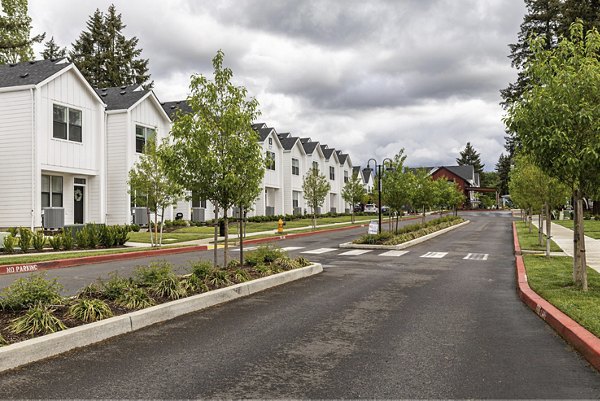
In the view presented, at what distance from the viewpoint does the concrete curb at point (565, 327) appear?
220 inches

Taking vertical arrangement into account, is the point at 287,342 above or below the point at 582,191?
below

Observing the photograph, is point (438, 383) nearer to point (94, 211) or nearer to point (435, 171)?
point (94, 211)

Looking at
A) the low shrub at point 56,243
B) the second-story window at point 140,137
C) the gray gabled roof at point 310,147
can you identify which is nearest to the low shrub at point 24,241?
the low shrub at point 56,243

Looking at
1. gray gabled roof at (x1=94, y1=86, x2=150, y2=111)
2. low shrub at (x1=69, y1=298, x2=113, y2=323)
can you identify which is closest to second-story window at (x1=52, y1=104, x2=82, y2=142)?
gray gabled roof at (x1=94, y1=86, x2=150, y2=111)

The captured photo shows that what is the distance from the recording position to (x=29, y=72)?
24641 mm

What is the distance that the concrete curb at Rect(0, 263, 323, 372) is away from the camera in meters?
5.25

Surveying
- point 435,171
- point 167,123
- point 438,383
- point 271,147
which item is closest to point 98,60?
point 271,147

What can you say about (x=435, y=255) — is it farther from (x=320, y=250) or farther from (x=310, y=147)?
(x=310, y=147)

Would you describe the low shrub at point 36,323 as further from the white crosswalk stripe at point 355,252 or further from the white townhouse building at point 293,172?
the white townhouse building at point 293,172

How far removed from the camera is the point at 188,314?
310 inches

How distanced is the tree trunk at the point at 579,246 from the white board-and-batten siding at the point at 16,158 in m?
22.0

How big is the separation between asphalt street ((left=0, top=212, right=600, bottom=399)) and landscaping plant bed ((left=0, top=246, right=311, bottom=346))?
1.79 feet

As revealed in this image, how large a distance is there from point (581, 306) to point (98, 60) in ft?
204

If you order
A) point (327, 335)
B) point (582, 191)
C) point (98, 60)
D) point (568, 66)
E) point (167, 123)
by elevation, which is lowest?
point (327, 335)
